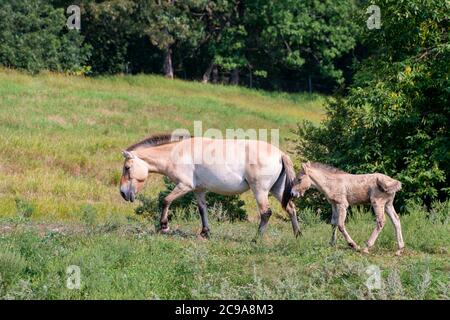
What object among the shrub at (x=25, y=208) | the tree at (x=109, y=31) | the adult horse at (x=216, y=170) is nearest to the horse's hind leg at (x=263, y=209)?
the adult horse at (x=216, y=170)

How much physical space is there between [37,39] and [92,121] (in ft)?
45.5

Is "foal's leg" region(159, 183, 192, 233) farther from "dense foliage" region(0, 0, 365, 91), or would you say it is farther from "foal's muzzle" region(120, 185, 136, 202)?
"dense foliage" region(0, 0, 365, 91)

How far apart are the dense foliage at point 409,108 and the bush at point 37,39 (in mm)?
27850

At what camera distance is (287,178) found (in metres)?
14.7

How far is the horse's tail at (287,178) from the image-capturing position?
14586 millimetres

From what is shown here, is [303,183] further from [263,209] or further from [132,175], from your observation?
[132,175]

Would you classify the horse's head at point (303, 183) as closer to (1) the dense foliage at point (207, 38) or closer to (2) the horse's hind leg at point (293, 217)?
(2) the horse's hind leg at point (293, 217)

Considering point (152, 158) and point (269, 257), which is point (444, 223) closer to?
point (269, 257)

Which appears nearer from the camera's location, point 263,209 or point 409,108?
point 263,209

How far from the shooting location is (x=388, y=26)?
19922mm

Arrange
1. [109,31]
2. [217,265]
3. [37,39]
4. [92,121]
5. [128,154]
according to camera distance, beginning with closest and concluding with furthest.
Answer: [217,265], [128,154], [92,121], [37,39], [109,31]

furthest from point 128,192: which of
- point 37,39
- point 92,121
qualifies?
point 37,39
